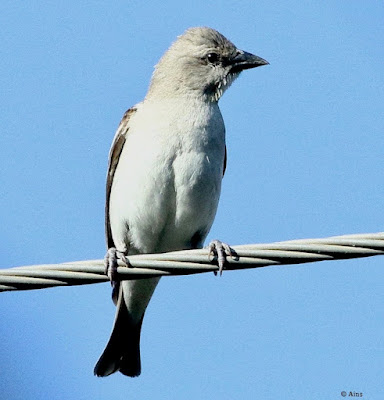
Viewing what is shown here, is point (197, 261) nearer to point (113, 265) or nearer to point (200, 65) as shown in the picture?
point (113, 265)

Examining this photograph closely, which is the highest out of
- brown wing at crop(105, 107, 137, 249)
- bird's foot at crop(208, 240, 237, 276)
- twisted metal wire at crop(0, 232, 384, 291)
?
brown wing at crop(105, 107, 137, 249)

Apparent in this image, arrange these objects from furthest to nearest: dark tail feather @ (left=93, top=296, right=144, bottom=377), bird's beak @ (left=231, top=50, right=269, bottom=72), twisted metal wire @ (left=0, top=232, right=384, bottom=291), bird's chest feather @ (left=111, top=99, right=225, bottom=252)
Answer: bird's beak @ (left=231, top=50, right=269, bottom=72) < dark tail feather @ (left=93, top=296, right=144, bottom=377) < bird's chest feather @ (left=111, top=99, right=225, bottom=252) < twisted metal wire @ (left=0, top=232, right=384, bottom=291)

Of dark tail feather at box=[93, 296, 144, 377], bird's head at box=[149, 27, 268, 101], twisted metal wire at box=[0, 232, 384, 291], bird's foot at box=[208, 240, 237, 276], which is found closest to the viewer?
twisted metal wire at box=[0, 232, 384, 291]

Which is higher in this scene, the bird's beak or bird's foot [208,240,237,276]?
the bird's beak

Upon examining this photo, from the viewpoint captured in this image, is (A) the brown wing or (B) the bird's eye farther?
(B) the bird's eye

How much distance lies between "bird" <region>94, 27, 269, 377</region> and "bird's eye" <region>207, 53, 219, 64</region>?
11 millimetres

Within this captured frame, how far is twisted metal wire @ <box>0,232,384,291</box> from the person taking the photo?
4.78m

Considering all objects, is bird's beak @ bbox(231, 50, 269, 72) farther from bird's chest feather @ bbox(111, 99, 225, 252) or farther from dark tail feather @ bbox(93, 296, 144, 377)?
dark tail feather @ bbox(93, 296, 144, 377)

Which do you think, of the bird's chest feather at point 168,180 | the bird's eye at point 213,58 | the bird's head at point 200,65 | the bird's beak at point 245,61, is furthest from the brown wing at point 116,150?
the bird's beak at point 245,61

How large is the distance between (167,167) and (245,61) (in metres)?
1.96

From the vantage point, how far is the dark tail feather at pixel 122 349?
28.4 feet

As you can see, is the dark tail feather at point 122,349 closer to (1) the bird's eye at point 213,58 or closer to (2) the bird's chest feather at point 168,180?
(2) the bird's chest feather at point 168,180

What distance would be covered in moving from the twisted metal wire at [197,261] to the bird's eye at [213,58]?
4356mm

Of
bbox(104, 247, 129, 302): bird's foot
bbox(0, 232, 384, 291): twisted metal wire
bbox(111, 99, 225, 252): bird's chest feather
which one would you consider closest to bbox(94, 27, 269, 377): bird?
bbox(111, 99, 225, 252): bird's chest feather
